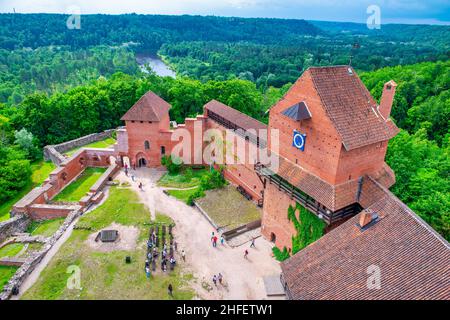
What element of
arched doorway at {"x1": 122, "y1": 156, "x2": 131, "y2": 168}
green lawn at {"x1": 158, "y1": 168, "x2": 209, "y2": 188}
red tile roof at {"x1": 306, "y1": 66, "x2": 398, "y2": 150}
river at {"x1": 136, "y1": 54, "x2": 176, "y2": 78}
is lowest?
green lawn at {"x1": 158, "y1": 168, "x2": 209, "y2": 188}

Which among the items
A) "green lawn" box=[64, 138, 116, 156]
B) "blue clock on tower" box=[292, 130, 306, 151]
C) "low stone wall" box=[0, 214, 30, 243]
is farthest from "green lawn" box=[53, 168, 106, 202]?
"blue clock on tower" box=[292, 130, 306, 151]

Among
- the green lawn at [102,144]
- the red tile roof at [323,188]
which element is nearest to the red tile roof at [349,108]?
the red tile roof at [323,188]

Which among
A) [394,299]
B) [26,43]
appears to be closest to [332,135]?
[394,299]

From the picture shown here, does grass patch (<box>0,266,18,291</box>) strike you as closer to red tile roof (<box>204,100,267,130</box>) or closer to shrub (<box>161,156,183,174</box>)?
shrub (<box>161,156,183,174</box>)

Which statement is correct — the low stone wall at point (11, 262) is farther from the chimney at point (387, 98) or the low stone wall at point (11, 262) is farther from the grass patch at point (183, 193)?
the chimney at point (387, 98)

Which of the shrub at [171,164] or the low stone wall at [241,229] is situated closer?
the low stone wall at [241,229]

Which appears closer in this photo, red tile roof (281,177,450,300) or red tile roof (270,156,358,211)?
red tile roof (281,177,450,300)

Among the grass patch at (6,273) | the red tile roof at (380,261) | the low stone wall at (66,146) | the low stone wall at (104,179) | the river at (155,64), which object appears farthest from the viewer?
the river at (155,64)

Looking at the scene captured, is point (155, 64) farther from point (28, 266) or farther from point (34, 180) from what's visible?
point (28, 266)
